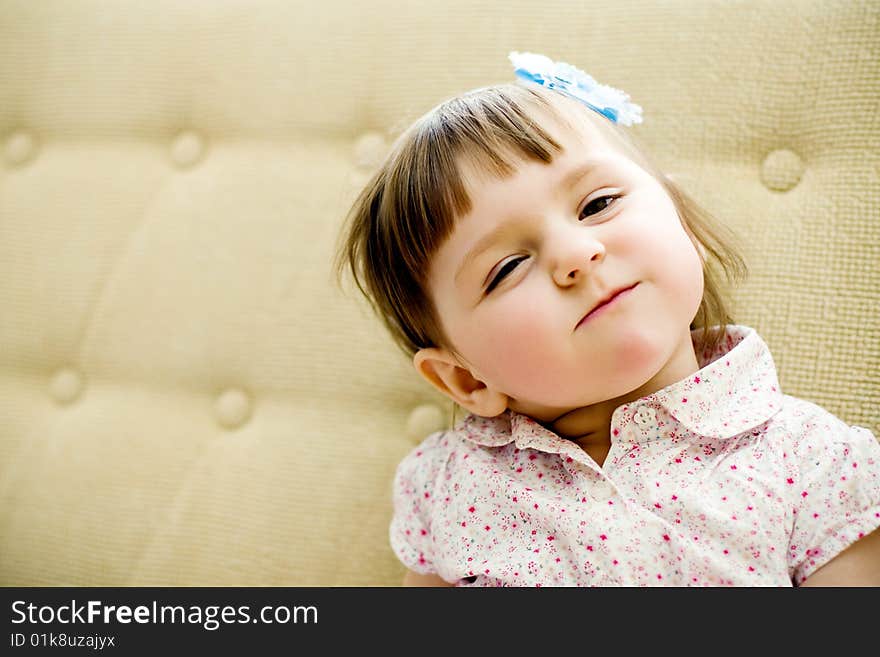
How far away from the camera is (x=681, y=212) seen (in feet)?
3.02

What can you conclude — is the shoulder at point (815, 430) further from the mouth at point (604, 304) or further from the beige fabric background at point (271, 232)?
the mouth at point (604, 304)

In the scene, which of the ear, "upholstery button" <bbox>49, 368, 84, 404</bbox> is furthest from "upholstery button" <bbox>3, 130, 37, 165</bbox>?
the ear

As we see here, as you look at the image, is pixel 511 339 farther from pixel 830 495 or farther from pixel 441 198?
pixel 830 495

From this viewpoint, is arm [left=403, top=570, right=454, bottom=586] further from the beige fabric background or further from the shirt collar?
the shirt collar

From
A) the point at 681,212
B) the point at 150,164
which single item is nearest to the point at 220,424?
the point at 150,164

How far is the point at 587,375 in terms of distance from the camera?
2.56ft

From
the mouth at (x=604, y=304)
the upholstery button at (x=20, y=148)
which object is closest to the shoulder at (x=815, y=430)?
the mouth at (x=604, y=304)

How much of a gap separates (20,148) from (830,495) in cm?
124

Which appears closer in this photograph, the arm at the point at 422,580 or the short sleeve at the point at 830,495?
the short sleeve at the point at 830,495

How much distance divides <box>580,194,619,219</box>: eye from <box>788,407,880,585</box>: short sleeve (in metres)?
0.28

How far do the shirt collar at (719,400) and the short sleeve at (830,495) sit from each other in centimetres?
5

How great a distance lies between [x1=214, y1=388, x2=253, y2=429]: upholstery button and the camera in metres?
1.14

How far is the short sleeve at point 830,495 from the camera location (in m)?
0.76
